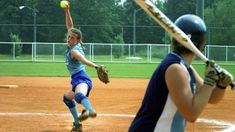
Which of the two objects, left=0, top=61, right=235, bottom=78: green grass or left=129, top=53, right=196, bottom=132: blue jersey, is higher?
left=129, top=53, right=196, bottom=132: blue jersey

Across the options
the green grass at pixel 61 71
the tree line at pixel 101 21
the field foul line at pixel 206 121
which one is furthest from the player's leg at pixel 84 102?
the tree line at pixel 101 21

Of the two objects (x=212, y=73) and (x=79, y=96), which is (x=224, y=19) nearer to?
(x=79, y=96)

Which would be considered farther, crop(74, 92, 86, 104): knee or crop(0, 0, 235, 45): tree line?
crop(0, 0, 235, 45): tree line

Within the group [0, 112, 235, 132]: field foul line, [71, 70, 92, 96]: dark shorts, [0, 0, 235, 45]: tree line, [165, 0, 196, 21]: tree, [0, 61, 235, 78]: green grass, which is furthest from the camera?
[165, 0, 196, 21]: tree

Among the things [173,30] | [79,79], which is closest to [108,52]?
[79,79]

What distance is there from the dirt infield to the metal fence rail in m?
32.2

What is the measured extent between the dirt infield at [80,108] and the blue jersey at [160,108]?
20.1 ft

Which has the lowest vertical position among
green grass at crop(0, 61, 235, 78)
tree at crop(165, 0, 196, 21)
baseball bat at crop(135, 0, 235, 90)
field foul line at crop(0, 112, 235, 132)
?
field foul line at crop(0, 112, 235, 132)

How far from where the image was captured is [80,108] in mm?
13508

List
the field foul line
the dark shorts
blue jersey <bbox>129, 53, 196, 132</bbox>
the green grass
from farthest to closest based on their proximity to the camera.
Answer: the green grass, the field foul line, the dark shorts, blue jersey <bbox>129, 53, 196, 132</bbox>

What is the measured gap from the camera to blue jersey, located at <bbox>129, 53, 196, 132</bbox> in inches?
148

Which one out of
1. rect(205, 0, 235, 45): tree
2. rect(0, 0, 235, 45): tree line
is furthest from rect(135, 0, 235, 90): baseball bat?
rect(205, 0, 235, 45): tree

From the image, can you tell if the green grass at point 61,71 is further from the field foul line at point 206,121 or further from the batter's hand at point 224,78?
the batter's hand at point 224,78

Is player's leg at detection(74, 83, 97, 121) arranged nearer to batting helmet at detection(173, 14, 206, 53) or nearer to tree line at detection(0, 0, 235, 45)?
batting helmet at detection(173, 14, 206, 53)
